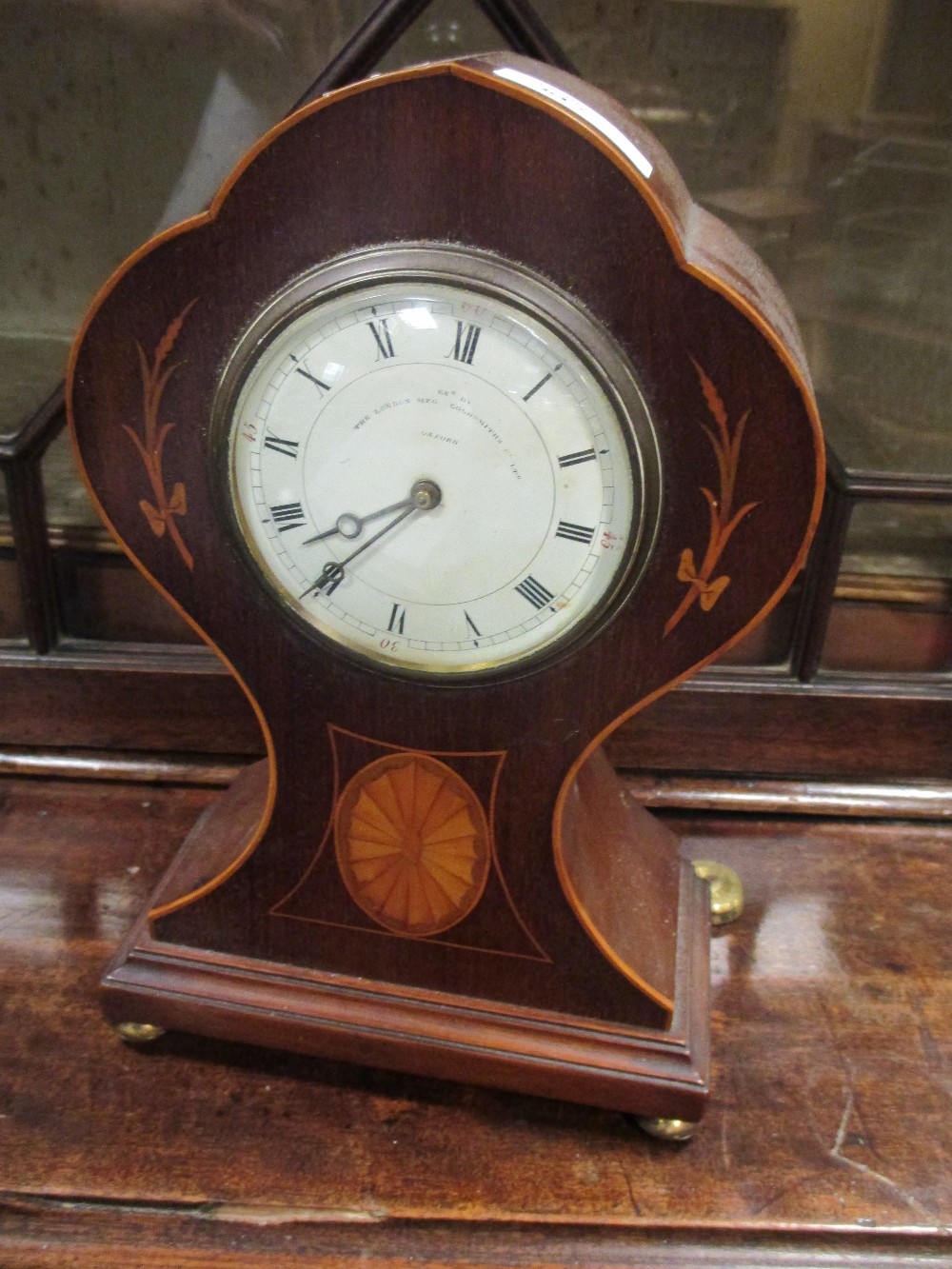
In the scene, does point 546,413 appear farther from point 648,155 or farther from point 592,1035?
point 592,1035

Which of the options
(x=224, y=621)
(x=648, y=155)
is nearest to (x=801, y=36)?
(x=648, y=155)

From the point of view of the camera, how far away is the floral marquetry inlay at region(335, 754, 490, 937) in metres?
0.87

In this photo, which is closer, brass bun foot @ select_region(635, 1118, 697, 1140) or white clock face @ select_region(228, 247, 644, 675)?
white clock face @ select_region(228, 247, 644, 675)

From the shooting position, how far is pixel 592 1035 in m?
0.91

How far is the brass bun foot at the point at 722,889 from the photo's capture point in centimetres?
112

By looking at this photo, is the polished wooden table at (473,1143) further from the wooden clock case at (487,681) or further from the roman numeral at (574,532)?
the roman numeral at (574,532)

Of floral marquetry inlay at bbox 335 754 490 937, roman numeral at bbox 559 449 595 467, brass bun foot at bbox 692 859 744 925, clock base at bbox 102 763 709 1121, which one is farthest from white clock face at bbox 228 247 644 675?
brass bun foot at bbox 692 859 744 925

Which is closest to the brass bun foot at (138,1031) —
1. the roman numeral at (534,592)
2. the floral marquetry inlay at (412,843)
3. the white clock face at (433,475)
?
the floral marquetry inlay at (412,843)

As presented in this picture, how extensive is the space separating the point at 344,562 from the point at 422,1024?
397mm

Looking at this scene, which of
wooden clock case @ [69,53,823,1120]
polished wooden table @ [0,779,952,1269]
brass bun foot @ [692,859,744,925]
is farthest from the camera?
brass bun foot @ [692,859,744,925]

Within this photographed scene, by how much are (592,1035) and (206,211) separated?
0.67m

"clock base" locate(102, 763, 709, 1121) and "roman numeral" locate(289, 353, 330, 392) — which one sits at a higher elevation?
"roman numeral" locate(289, 353, 330, 392)

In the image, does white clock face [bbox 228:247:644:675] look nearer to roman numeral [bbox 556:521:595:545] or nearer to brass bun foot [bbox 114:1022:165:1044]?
roman numeral [bbox 556:521:595:545]

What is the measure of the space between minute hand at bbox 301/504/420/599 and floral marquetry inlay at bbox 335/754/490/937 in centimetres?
15
